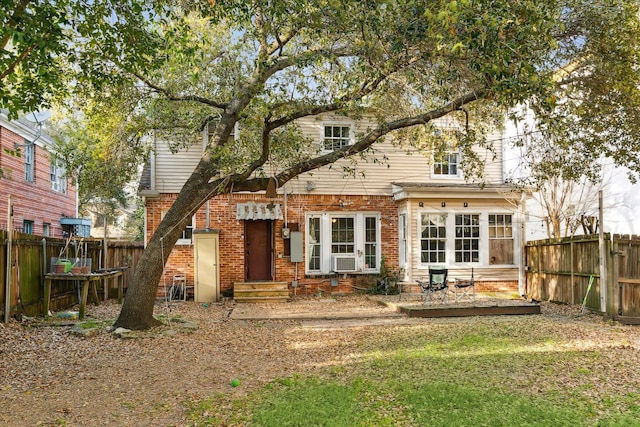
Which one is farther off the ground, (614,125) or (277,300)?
(614,125)

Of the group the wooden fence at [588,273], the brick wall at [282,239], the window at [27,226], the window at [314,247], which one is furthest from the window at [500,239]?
the window at [27,226]

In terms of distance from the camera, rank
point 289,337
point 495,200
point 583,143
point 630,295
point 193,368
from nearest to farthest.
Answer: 1. point 193,368
2. point 289,337
3. point 630,295
4. point 583,143
5. point 495,200

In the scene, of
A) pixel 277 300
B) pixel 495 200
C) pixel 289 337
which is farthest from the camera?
pixel 495 200

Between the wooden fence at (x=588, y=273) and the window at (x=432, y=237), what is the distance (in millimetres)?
2511

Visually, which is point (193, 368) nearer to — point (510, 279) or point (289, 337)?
point (289, 337)

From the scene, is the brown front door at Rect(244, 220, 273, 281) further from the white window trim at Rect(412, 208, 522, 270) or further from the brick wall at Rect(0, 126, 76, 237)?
the brick wall at Rect(0, 126, 76, 237)

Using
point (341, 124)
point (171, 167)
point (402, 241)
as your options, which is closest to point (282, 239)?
point (402, 241)

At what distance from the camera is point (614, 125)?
10.5 meters

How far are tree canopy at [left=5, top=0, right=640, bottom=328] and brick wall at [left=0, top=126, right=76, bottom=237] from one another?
22.2 feet

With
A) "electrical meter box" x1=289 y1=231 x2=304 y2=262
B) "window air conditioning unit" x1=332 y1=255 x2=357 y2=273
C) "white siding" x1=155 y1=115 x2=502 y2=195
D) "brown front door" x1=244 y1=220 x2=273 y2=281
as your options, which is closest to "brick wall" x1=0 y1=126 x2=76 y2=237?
"white siding" x1=155 y1=115 x2=502 y2=195

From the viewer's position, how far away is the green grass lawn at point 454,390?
4.84 meters

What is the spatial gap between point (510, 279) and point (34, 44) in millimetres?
14018

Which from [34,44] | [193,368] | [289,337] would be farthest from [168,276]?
[34,44]

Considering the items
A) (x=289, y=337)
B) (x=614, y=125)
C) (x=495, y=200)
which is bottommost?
(x=289, y=337)
